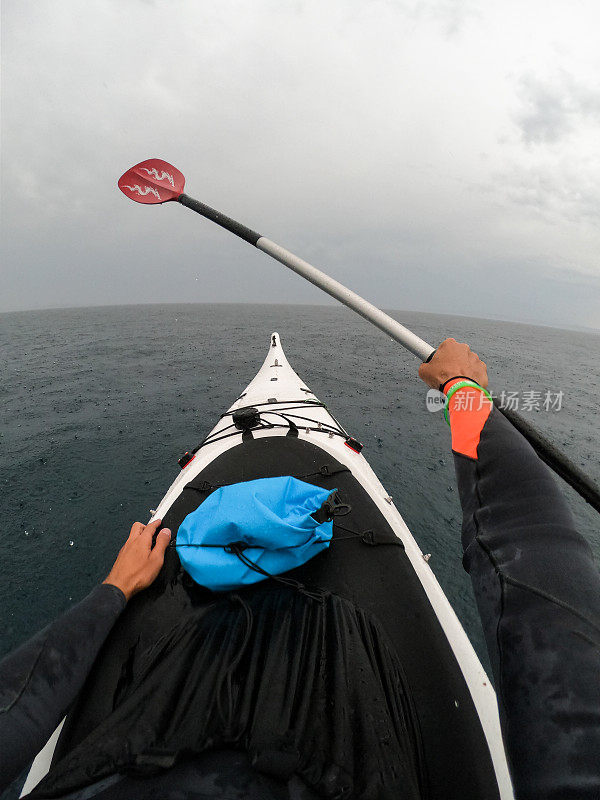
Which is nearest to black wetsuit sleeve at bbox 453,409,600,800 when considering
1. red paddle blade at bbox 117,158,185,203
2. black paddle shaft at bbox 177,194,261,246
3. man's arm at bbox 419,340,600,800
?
man's arm at bbox 419,340,600,800

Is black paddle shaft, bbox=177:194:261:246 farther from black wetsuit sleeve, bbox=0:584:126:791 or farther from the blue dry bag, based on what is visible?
black wetsuit sleeve, bbox=0:584:126:791

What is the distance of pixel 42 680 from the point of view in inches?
52.0

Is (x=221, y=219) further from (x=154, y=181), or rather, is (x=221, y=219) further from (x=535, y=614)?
(x=535, y=614)

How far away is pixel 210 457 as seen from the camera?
4668 millimetres

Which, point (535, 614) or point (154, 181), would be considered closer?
point (535, 614)

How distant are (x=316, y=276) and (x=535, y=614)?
270cm

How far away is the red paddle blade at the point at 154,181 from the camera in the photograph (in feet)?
11.3

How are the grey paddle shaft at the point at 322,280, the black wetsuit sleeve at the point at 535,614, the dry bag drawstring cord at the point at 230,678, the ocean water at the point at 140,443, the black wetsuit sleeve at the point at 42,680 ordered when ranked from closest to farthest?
the black wetsuit sleeve at the point at 535,614 < the black wetsuit sleeve at the point at 42,680 < the dry bag drawstring cord at the point at 230,678 < the grey paddle shaft at the point at 322,280 < the ocean water at the point at 140,443

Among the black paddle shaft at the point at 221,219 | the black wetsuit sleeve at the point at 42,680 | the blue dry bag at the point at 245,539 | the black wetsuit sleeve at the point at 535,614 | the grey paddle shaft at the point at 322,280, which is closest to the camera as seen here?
the black wetsuit sleeve at the point at 535,614

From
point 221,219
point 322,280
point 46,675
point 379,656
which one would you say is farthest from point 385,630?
point 221,219

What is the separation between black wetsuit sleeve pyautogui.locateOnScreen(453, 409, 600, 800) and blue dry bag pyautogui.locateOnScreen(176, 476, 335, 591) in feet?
4.50

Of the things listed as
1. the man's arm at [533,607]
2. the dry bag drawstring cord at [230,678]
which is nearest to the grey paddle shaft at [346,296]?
the man's arm at [533,607]

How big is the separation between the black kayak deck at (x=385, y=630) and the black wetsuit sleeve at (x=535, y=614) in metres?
1.05

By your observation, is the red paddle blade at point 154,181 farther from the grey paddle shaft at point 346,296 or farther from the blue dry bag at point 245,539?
the blue dry bag at point 245,539
